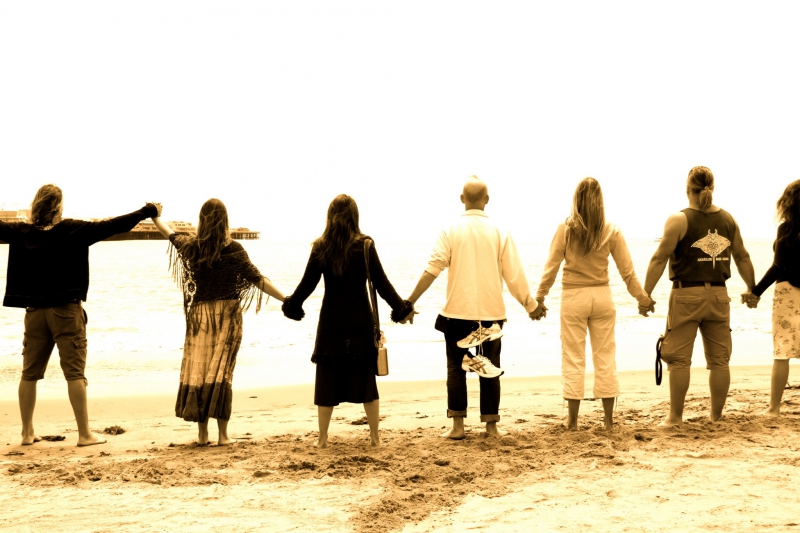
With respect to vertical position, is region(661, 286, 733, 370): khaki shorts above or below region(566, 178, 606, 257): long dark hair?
below

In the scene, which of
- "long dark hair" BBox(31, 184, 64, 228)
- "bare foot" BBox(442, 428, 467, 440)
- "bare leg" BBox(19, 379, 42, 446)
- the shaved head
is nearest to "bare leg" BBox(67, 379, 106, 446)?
"bare leg" BBox(19, 379, 42, 446)

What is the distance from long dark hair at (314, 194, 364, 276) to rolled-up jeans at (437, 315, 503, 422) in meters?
0.91

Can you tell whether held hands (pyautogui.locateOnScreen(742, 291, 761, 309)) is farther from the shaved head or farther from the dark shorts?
the dark shorts

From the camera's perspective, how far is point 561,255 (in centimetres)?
574

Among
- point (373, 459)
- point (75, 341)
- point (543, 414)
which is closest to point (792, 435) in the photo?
point (543, 414)

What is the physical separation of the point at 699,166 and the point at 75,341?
16.3ft

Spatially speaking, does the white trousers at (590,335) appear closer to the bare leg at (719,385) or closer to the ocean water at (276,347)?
the bare leg at (719,385)

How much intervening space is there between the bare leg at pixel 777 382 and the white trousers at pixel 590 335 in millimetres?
1485

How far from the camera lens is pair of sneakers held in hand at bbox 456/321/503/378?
5465 millimetres

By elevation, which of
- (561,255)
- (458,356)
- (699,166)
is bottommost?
(458,356)

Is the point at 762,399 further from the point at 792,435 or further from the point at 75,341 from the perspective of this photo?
the point at 75,341

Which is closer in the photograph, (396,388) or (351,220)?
(351,220)

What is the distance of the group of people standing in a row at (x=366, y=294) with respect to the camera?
5438mm

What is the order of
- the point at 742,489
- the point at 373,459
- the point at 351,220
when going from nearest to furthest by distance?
1. the point at 742,489
2. the point at 373,459
3. the point at 351,220
